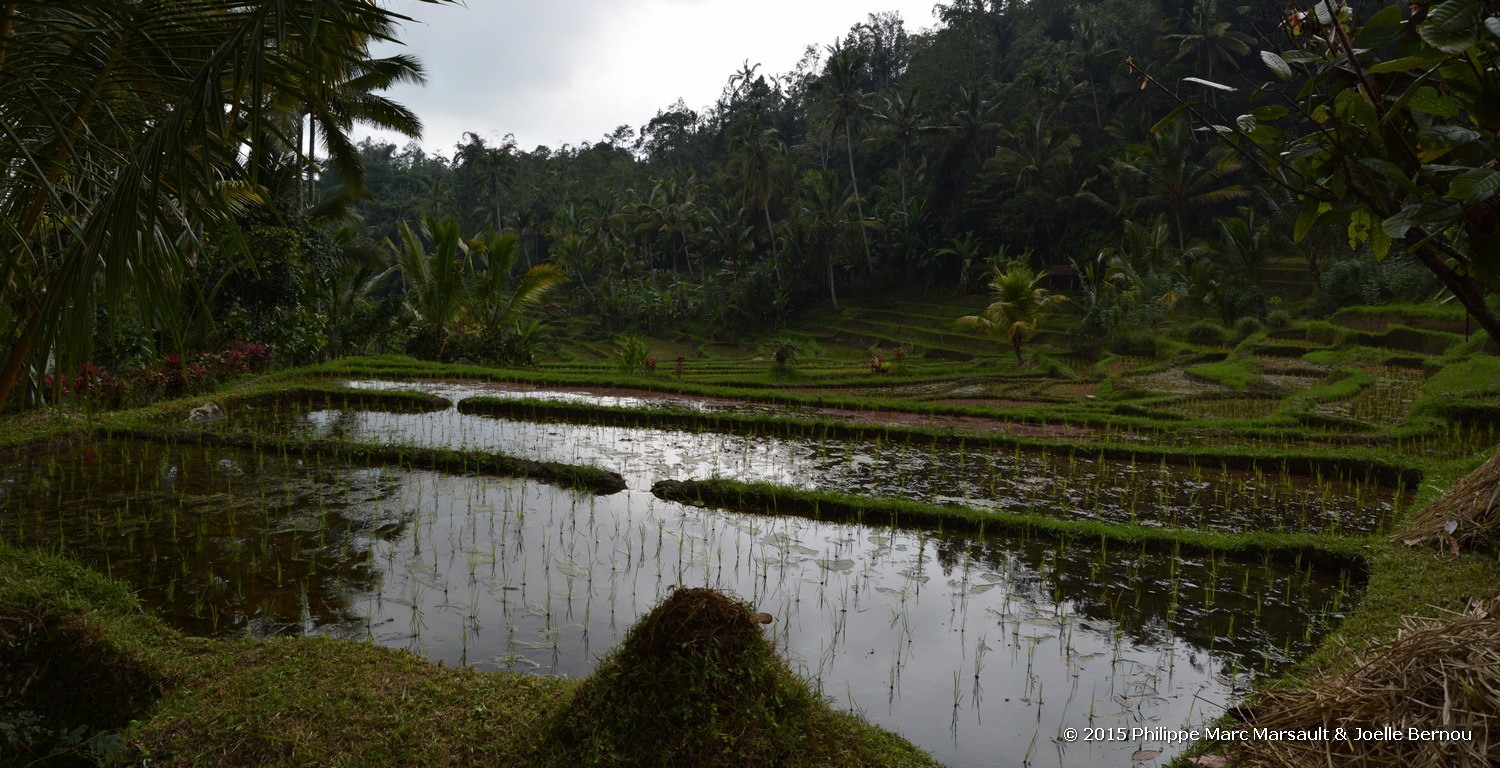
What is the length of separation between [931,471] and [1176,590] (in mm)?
2930

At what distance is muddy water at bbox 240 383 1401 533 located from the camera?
5840 millimetres

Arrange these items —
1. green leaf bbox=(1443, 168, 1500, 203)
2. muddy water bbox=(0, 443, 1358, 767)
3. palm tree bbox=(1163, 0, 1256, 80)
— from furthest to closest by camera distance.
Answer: palm tree bbox=(1163, 0, 1256, 80) → muddy water bbox=(0, 443, 1358, 767) → green leaf bbox=(1443, 168, 1500, 203)

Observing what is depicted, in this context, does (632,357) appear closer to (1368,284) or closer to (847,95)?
(1368,284)

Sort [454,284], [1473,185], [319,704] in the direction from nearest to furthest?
[1473,185]
[319,704]
[454,284]

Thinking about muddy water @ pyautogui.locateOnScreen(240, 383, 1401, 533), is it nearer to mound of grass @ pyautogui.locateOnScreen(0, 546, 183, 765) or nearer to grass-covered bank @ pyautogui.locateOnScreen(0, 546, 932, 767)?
grass-covered bank @ pyautogui.locateOnScreen(0, 546, 932, 767)

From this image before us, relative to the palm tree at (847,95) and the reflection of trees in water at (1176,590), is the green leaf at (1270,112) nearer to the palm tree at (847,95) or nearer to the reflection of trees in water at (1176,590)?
the reflection of trees in water at (1176,590)

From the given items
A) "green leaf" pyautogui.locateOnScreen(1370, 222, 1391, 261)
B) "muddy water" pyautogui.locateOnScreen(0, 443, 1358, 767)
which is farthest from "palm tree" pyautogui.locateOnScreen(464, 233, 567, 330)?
"green leaf" pyautogui.locateOnScreen(1370, 222, 1391, 261)

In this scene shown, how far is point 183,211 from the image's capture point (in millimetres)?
2174

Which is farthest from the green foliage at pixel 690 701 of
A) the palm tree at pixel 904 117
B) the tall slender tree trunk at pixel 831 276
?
the palm tree at pixel 904 117

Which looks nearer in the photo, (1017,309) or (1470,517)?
(1470,517)

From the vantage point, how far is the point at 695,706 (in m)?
2.18

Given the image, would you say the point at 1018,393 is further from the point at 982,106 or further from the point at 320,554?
the point at 982,106

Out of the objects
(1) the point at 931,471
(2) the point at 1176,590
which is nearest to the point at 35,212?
(2) the point at 1176,590

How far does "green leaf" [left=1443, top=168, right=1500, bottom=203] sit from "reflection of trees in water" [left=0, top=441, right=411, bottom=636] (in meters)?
3.77
